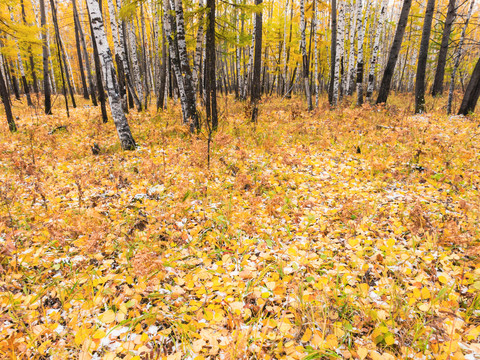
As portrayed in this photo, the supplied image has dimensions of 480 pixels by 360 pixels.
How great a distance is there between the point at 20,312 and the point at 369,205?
4879mm

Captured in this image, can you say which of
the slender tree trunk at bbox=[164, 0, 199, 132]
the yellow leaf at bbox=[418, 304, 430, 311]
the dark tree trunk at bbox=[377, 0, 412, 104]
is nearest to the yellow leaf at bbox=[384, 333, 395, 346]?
the yellow leaf at bbox=[418, 304, 430, 311]

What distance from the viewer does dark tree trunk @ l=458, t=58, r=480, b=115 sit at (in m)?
8.52

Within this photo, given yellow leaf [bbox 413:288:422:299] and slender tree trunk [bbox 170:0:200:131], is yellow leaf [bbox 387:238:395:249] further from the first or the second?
slender tree trunk [bbox 170:0:200:131]

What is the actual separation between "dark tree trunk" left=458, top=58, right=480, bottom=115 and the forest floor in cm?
389

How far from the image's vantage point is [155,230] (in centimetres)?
367

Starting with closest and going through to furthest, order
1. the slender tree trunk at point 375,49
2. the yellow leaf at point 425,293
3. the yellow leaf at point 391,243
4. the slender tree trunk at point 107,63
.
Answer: the yellow leaf at point 425,293
the yellow leaf at point 391,243
the slender tree trunk at point 107,63
the slender tree trunk at point 375,49

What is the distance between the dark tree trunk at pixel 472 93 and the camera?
852 cm

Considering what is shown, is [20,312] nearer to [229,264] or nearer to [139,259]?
[139,259]

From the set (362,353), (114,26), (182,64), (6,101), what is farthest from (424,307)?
(6,101)

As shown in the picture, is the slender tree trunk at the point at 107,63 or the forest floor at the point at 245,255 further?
the slender tree trunk at the point at 107,63

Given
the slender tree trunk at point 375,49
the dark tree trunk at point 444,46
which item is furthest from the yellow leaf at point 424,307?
the dark tree trunk at point 444,46

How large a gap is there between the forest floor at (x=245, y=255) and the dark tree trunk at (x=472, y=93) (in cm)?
389

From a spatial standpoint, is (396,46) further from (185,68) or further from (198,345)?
(198,345)

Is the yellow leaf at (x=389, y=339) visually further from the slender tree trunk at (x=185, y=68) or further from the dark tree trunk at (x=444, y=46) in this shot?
the dark tree trunk at (x=444, y=46)
